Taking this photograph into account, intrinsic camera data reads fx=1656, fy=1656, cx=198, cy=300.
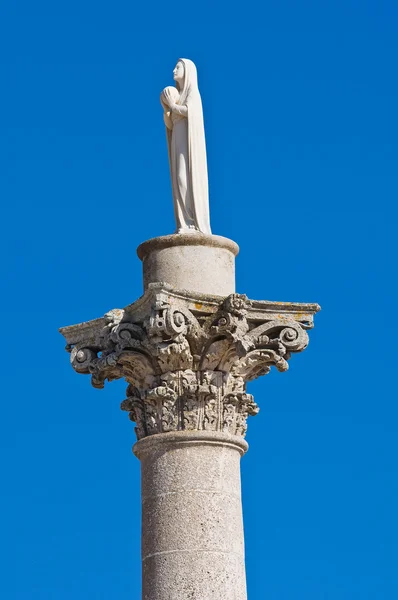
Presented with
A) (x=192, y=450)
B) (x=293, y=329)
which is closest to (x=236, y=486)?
(x=192, y=450)

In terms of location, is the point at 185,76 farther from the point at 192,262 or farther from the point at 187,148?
the point at 192,262

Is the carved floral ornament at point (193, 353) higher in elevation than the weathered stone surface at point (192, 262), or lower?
lower

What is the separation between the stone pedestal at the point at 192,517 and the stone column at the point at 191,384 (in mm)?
16

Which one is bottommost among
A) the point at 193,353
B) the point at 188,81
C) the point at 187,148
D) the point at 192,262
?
the point at 193,353

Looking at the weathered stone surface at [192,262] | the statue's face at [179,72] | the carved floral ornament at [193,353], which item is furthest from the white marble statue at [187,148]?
the carved floral ornament at [193,353]

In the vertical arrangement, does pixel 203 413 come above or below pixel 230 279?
below

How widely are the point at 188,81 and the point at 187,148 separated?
129 cm

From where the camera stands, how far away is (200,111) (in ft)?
93.4

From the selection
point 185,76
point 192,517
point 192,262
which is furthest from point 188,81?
point 192,517

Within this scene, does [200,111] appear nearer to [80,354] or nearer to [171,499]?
[80,354]

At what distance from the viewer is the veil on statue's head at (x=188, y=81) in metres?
28.5

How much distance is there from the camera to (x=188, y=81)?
28.7m

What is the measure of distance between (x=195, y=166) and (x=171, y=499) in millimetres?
5905

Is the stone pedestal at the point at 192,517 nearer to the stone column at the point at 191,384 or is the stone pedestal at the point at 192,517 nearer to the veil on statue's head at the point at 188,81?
the stone column at the point at 191,384
